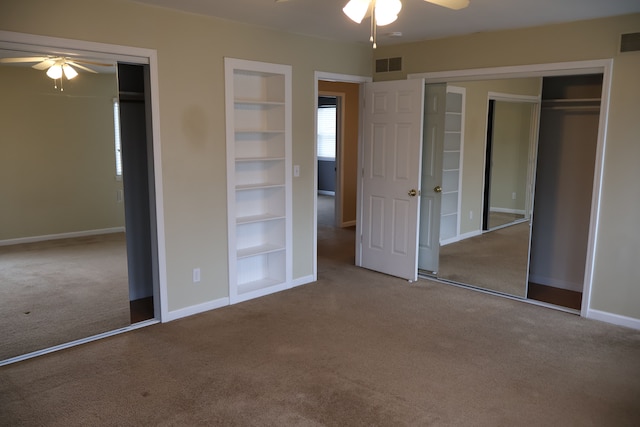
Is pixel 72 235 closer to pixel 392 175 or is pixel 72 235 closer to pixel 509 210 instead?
pixel 392 175

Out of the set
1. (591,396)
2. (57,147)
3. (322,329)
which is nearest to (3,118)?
(57,147)

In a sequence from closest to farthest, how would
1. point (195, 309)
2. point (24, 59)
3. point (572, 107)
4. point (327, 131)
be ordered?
point (24, 59) < point (195, 309) < point (572, 107) < point (327, 131)

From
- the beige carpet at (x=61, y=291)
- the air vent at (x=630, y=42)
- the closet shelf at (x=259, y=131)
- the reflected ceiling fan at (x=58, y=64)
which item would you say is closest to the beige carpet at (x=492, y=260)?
the air vent at (x=630, y=42)

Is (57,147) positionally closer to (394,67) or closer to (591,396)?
(394,67)

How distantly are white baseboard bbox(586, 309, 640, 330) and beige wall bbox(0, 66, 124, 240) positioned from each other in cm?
402

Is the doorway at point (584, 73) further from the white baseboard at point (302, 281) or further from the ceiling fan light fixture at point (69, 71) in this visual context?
the ceiling fan light fixture at point (69, 71)

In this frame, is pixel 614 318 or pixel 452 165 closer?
pixel 614 318

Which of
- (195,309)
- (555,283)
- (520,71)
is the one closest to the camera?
(195,309)

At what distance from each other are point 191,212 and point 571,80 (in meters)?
3.64

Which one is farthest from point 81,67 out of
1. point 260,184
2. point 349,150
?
point 349,150

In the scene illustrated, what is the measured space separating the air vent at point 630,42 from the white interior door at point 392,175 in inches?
66.9

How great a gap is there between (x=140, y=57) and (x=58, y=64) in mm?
566

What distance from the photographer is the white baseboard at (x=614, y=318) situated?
3.96 metres

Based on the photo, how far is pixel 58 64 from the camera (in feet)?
11.0
